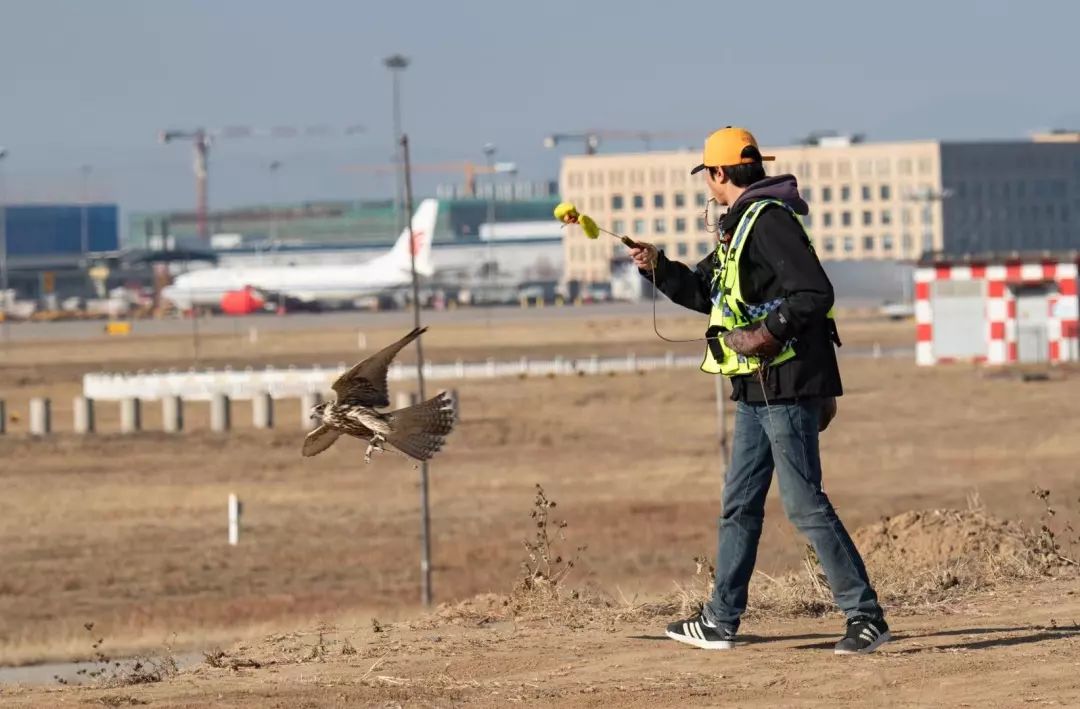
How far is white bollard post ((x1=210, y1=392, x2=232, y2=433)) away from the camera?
40875mm

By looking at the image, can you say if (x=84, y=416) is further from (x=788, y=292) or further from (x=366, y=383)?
(x=788, y=292)

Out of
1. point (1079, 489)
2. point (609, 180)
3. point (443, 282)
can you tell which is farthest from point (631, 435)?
point (609, 180)

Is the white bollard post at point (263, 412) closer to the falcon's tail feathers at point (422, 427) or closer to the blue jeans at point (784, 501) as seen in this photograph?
the falcon's tail feathers at point (422, 427)

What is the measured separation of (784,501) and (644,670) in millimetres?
929

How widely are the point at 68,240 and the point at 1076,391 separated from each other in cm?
16539

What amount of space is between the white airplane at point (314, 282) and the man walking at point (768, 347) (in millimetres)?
108447

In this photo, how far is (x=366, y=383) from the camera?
33.3ft

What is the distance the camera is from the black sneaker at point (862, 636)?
8.78 metres

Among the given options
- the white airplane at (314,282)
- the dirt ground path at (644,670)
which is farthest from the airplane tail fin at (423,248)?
the dirt ground path at (644,670)

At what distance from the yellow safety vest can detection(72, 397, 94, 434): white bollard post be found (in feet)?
111

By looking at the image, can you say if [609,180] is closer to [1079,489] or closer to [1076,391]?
[1076,391]

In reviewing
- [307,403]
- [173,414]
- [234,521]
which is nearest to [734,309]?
[234,521]

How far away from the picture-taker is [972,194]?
149 meters

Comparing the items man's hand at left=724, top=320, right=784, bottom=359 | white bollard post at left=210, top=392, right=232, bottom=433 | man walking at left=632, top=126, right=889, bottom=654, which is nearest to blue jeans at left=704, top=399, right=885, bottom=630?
man walking at left=632, top=126, right=889, bottom=654
